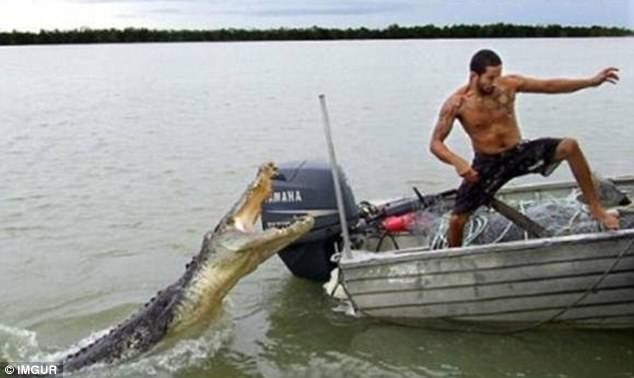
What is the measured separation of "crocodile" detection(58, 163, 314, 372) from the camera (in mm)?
6586

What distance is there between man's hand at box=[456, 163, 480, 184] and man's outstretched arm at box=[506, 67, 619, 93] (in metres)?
0.69

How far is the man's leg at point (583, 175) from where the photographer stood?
21.7 ft

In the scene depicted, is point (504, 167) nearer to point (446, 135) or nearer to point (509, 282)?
point (446, 135)

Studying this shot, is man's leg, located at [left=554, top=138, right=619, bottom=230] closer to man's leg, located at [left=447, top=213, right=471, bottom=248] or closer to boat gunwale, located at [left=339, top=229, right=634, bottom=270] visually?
boat gunwale, located at [left=339, top=229, right=634, bottom=270]

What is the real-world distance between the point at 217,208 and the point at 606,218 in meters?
7.24

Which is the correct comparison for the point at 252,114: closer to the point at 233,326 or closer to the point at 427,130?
the point at 427,130

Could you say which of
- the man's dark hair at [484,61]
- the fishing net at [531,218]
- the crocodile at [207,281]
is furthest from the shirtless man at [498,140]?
the crocodile at [207,281]

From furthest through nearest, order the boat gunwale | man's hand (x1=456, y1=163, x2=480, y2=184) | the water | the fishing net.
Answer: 1. the fishing net
2. the water
3. man's hand (x1=456, y1=163, x2=480, y2=184)
4. the boat gunwale

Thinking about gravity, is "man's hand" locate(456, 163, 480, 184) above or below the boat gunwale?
above

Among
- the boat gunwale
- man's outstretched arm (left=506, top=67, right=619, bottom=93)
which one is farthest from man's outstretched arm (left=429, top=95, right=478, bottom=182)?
the boat gunwale

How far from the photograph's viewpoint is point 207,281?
6.71m

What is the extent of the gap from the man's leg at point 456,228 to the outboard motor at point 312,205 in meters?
1.03

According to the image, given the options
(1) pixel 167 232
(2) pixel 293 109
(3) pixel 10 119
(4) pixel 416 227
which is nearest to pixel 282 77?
(2) pixel 293 109

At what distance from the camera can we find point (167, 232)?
11.5 meters
